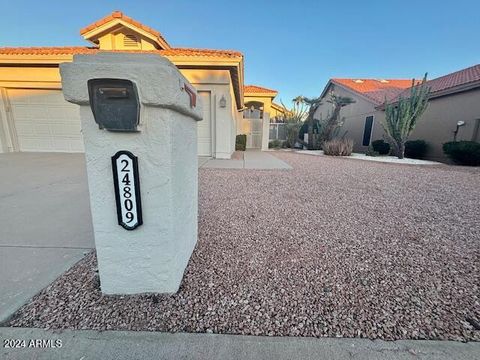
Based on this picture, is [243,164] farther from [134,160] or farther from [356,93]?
[356,93]

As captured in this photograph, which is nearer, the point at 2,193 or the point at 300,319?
the point at 300,319

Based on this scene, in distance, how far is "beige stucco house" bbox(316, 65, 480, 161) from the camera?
10.3 m

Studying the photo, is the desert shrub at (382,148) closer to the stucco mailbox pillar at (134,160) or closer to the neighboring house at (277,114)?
the neighboring house at (277,114)

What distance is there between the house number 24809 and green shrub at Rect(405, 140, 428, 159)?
49.1 ft

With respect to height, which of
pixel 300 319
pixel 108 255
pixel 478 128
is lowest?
pixel 300 319

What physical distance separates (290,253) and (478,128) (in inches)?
525

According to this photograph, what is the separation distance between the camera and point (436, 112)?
1181cm

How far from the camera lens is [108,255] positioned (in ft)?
5.00

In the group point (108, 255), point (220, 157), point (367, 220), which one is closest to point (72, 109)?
point (220, 157)

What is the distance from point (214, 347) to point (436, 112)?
52.0 feet

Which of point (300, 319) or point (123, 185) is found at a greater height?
point (123, 185)

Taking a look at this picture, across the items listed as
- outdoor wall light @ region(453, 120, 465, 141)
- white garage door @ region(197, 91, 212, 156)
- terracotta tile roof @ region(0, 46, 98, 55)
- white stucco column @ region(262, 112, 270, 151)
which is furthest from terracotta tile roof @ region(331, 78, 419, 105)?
terracotta tile roof @ region(0, 46, 98, 55)

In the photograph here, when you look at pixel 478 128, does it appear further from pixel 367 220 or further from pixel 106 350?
pixel 106 350

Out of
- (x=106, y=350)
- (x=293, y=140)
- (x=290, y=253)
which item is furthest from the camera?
(x=293, y=140)
